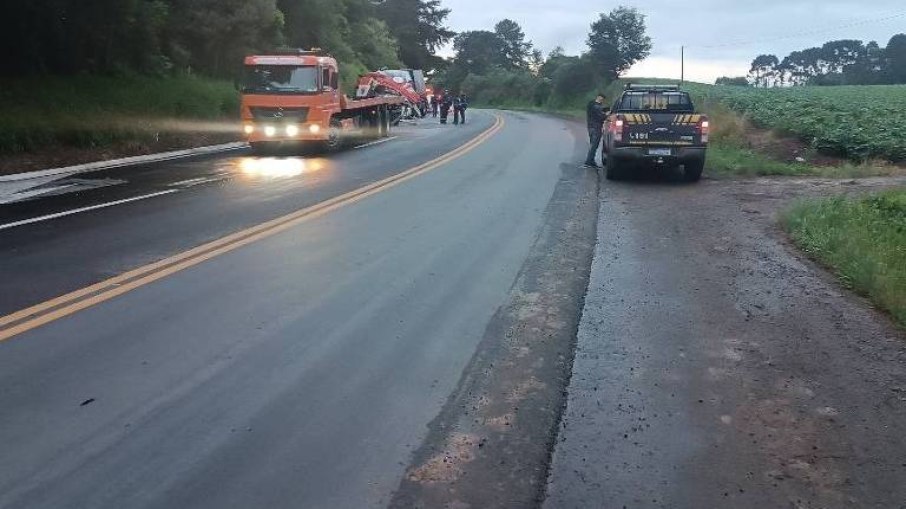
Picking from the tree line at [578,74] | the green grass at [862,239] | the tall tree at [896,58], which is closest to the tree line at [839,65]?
the tall tree at [896,58]

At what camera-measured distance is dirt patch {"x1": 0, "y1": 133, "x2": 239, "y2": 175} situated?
60.4ft

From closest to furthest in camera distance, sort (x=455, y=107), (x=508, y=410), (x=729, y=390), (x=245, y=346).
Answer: (x=508, y=410), (x=729, y=390), (x=245, y=346), (x=455, y=107)

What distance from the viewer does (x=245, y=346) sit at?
19.6ft

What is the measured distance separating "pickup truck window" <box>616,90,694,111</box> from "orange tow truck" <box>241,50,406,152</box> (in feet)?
26.5

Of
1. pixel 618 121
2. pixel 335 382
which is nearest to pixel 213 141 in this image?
pixel 618 121

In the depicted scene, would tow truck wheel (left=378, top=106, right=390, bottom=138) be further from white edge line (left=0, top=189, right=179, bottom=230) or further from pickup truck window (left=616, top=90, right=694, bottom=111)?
white edge line (left=0, top=189, right=179, bottom=230)

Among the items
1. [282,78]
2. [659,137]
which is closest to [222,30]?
[282,78]

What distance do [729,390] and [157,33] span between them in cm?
2888

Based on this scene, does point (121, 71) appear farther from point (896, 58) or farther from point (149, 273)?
point (896, 58)

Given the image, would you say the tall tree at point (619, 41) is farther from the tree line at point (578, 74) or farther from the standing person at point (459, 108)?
the standing person at point (459, 108)

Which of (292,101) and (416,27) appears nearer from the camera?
(292,101)

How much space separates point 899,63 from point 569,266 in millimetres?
119083

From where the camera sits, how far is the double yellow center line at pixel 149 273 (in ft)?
20.9

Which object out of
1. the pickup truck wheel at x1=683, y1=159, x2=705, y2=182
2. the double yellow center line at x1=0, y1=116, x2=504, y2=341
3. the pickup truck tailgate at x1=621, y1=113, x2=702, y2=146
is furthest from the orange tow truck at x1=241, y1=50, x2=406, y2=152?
the pickup truck wheel at x1=683, y1=159, x2=705, y2=182
